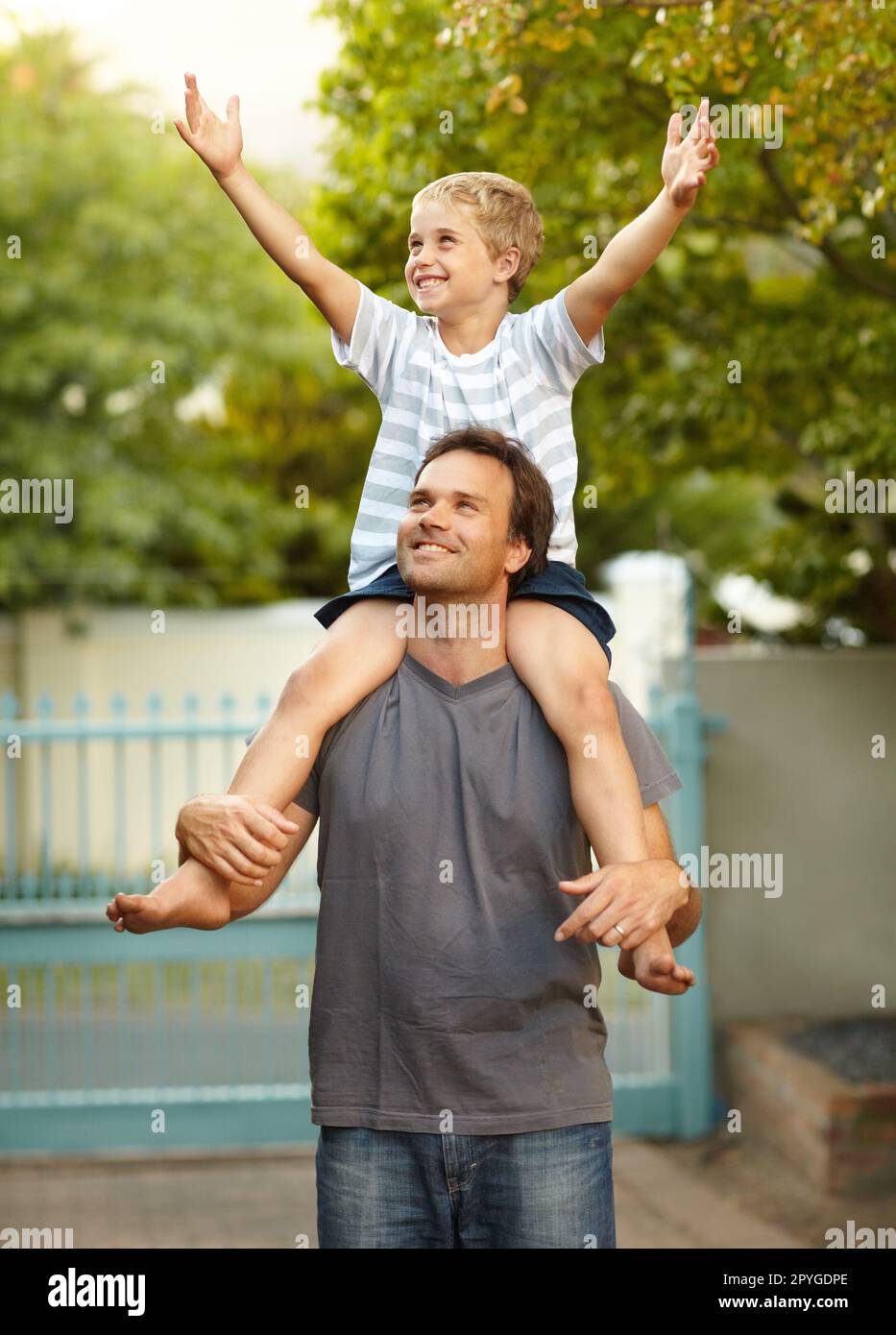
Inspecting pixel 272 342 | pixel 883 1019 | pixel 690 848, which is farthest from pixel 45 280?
pixel 883 1019

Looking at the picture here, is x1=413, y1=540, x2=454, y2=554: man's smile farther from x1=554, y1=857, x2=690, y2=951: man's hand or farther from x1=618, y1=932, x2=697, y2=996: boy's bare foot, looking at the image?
x1=618, y1=932, x2=697, y2=996: boy's bare foot

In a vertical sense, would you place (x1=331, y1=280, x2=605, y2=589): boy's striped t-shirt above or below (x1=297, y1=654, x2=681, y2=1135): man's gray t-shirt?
above

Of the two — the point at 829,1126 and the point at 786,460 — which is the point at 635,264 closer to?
the point at 829,1126

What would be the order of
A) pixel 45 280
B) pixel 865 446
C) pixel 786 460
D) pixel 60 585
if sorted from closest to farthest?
pixel 865 446 < pixel 786 460 < pixel 45 280 < pixel 60 585

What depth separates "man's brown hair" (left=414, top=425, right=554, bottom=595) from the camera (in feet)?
8.75

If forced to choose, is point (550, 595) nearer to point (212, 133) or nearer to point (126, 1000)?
point (212, 133)

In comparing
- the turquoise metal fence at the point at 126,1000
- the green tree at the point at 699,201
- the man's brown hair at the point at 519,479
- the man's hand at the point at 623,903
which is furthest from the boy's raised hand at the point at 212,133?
the turquoise metal fence at the point at 126,1000

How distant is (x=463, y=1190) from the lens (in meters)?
2.57

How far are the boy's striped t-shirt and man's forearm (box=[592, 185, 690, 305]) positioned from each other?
→ 0.13 metres

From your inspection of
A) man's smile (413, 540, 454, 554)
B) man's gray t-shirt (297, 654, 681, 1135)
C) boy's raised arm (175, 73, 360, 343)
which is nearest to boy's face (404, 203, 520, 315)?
boy's raised arm (175, 73, 360, 343)

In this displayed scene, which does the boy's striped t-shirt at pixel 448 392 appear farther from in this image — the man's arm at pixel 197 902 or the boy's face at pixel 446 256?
the man's arm at pixel 197 902

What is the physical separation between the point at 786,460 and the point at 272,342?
6.90 m
